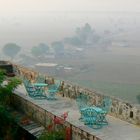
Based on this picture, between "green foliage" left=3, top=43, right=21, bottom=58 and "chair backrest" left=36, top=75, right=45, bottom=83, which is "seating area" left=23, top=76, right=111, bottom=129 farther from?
"green foliage" left=3, top=43, right=21, bottom=58

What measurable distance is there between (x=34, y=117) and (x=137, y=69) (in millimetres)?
94741

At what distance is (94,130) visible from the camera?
9797 millimetres

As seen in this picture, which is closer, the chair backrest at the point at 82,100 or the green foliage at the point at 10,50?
the chair backrest at the point at 82,100

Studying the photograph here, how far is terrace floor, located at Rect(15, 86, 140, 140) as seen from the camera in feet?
31.2

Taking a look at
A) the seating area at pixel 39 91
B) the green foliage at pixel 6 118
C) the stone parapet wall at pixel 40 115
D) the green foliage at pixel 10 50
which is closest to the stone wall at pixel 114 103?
the seating area at pixel 39 91

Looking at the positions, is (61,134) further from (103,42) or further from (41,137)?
(103,42)

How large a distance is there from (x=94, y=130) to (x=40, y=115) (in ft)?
6.81

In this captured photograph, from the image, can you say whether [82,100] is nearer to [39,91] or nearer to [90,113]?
[39,91]

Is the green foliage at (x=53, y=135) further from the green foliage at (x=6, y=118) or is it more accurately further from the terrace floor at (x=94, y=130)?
the green foliage at (x=6, y=118)

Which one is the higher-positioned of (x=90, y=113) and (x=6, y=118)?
(x=90, y=113)

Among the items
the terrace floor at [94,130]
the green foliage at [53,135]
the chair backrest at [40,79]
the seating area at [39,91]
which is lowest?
the green foliage at [53,135]

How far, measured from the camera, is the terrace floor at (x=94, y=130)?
31.2 feet

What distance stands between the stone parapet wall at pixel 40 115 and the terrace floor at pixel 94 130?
116mm

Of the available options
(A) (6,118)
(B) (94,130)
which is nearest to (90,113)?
(B) (94,130)
